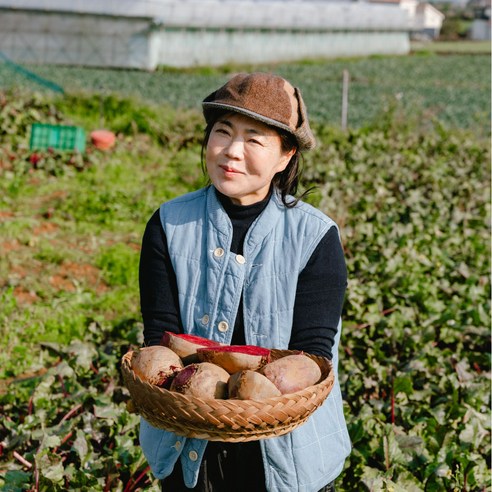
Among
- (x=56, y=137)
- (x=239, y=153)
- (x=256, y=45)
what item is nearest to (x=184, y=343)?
(x=239, y=153)

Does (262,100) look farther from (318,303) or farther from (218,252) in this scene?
(318,303)

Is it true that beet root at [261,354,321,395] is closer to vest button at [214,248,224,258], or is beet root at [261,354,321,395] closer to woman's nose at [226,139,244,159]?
vest button at [214,248,224,258]

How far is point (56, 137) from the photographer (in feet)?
25.9

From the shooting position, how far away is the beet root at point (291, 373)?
1.66m

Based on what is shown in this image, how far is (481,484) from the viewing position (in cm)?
283

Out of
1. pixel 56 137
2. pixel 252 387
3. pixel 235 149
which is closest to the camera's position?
pixel 252 387

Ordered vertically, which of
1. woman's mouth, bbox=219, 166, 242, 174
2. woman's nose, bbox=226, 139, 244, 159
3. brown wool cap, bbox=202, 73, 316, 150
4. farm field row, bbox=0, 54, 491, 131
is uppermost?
farm field row, bbox=0, 54, 491, 131

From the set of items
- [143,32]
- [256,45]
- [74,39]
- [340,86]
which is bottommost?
[340,86]

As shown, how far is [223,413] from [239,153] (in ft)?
2.18

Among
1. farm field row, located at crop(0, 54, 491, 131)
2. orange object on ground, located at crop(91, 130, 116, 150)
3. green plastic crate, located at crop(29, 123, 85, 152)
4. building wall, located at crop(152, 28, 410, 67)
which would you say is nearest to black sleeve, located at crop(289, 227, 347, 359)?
green plastic crate, located at crop(29, 123, 85, 152)

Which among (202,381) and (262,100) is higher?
(262,100)

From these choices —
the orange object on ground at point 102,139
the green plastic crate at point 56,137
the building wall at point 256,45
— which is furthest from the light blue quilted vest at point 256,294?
the building wall at point 256,45

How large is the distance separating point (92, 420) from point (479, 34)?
2669 inches

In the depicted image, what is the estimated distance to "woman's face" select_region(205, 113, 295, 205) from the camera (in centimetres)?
185
